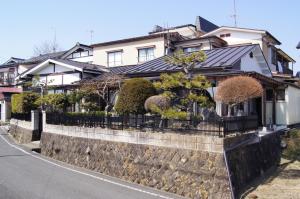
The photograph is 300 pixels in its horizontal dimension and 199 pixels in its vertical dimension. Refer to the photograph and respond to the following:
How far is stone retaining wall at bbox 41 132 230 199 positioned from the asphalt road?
1.65 feet

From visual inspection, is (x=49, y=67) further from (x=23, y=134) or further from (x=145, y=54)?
(x=23, y=134)

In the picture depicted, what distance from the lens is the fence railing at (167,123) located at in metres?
11.9

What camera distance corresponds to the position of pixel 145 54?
109 feet

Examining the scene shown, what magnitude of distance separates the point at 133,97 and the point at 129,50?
1796 cm

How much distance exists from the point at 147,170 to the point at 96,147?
3.86m

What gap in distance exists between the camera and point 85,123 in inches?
716

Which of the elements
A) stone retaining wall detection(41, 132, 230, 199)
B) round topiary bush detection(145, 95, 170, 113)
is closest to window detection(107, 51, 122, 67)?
stone retaining wall detection(41, 132, 230, 199)

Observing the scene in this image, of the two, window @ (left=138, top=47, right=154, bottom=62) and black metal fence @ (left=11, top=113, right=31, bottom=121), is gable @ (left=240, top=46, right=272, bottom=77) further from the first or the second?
black metal fence @ (left=11, top=113, right=31, bottom=121)

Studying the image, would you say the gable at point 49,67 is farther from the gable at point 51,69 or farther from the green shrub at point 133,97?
the green shrub at point 133,97

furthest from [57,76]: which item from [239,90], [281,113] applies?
[239,90]

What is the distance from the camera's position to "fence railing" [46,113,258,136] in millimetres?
11883

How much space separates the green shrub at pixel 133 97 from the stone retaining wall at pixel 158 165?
6.72 ft

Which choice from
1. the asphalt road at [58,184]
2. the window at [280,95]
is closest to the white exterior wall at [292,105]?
the window at [280,95]

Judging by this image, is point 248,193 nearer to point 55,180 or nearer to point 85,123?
point 55,180
